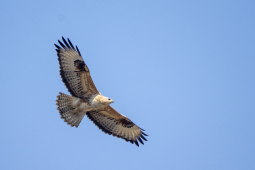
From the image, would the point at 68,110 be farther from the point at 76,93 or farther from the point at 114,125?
the point at 114,125

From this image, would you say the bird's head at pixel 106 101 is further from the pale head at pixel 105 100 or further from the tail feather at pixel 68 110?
the tail feather at pixel 68 110

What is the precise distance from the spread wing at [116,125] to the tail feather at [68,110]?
2.30 feet

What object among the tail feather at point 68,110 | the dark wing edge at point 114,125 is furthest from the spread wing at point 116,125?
the tail feather at point 68,110

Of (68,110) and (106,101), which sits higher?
(106,101)

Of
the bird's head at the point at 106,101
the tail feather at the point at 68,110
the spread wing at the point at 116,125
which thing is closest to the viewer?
the bird's head at the point at 106,101

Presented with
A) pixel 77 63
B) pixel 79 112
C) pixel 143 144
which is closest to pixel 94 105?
pixel 79 112

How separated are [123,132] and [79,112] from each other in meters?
1.74

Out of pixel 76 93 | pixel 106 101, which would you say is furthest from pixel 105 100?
pixel 76 93

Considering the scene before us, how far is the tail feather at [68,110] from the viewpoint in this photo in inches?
488

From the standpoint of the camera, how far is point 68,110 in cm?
1251

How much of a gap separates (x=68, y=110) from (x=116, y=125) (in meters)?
1.78

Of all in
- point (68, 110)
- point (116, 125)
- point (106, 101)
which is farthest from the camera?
point (116, 125)

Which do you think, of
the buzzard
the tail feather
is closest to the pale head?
the buzzard

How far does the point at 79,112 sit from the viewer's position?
12.6m
